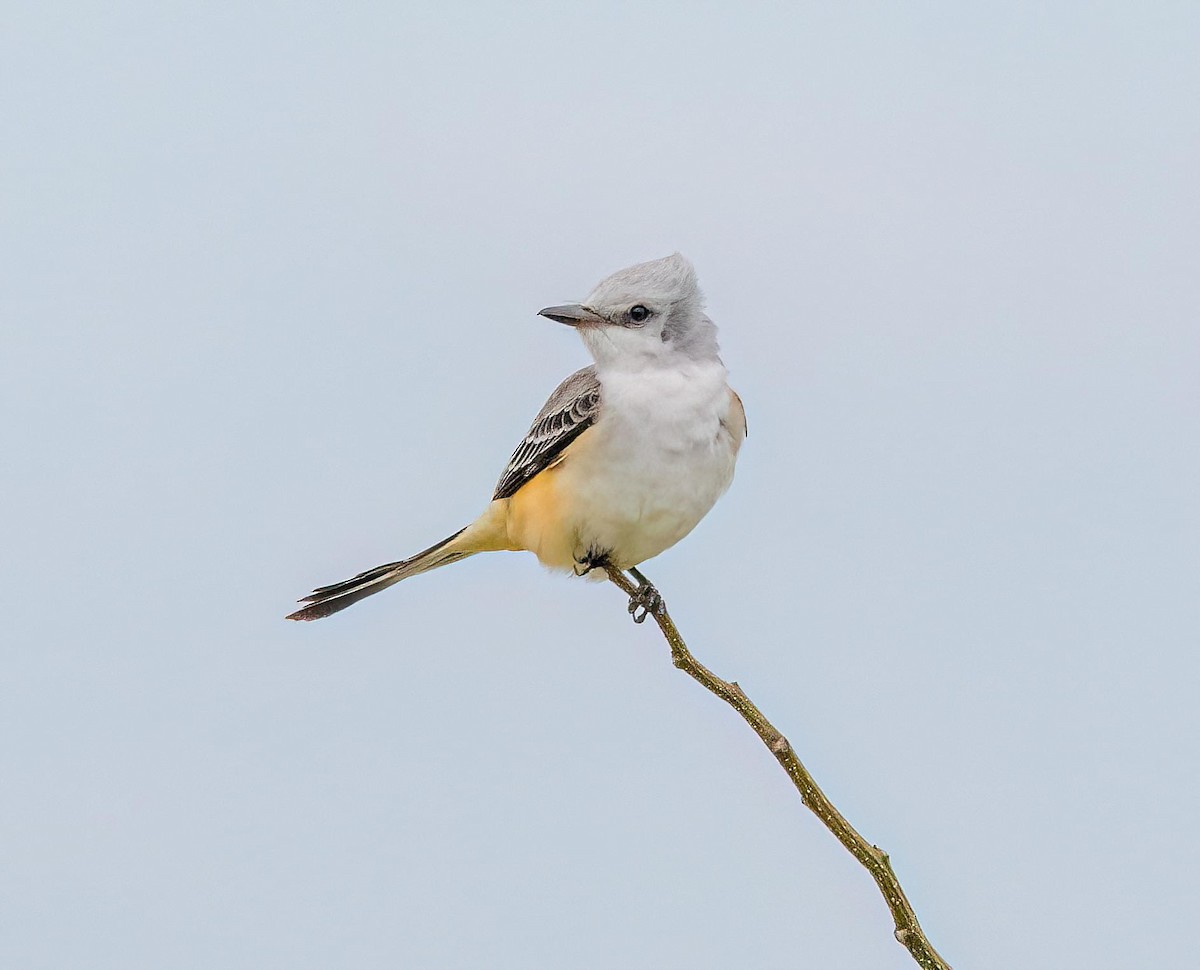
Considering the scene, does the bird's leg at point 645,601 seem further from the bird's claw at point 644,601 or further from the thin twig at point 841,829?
the thin twig at point 841,829

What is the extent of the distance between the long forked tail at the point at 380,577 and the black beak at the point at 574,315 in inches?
26.6

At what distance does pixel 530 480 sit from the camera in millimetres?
3271

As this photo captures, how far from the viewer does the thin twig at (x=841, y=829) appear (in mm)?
2160

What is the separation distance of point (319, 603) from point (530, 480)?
606 millimetres

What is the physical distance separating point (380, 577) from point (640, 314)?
0.96 metres

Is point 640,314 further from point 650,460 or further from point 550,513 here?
point 550,513

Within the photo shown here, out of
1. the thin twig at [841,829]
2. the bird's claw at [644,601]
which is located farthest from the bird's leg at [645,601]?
the thin twig at [841,829]

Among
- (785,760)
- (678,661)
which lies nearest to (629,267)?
(678,661)

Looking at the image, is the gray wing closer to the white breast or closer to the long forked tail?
the white breast

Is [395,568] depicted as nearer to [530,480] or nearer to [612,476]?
[530,480]

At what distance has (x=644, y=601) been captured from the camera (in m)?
3.15

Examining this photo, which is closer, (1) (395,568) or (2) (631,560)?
(2) (631,560)

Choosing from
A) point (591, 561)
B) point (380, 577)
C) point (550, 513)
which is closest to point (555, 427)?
point (550, 513)

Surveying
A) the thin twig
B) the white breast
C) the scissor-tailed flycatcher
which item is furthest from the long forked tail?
the thin twig
